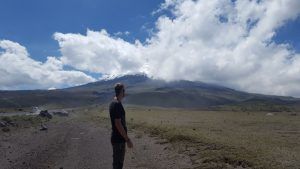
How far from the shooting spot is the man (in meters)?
10.1

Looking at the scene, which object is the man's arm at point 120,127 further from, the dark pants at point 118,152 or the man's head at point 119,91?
the man's head at point 119,91

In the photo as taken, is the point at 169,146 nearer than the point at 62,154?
No

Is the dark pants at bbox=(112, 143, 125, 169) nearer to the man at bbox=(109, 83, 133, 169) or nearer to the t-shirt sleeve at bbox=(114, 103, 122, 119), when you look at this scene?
the man at bbox=(109, 83, 133, 169)

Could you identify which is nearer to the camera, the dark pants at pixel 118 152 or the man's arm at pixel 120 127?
the man's arm at pixel 120 127

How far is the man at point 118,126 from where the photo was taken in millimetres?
10086

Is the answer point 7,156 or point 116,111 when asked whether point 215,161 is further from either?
point 7,156

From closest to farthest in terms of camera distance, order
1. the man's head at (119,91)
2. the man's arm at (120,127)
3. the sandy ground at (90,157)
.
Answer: the man's arm at (120,127), the man's head at (119,91), the sandy ground at (90,157)

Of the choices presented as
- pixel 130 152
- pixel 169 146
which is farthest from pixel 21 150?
pixel 169 146

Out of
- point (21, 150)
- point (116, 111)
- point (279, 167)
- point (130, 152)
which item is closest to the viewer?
point (116, 111)

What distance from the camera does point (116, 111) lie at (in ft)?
33.1

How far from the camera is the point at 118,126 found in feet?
32.9

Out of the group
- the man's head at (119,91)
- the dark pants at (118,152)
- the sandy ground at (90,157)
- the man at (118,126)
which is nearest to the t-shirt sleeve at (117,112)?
the man at (118,126)

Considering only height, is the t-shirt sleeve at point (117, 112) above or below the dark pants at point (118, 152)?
above

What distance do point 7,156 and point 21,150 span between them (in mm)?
2664
